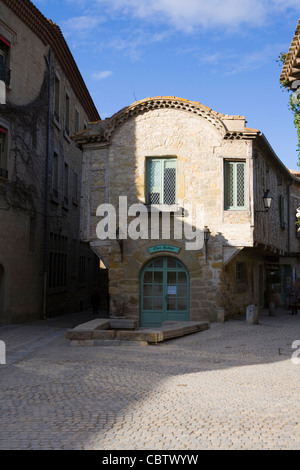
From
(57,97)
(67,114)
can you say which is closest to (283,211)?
(67,114)

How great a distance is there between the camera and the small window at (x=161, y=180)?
1612 cm

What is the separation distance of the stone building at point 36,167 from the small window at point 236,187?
261 inches

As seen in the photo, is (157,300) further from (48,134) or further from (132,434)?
(132,434)

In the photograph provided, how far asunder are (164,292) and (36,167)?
21.4ft

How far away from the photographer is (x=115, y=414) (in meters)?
5.91

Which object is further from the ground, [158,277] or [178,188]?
[178,188]

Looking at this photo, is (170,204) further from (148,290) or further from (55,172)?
(55,172)

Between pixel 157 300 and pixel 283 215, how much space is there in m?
9.98

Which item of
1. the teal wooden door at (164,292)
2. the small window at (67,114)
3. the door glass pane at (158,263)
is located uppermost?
the small window at (67,114)

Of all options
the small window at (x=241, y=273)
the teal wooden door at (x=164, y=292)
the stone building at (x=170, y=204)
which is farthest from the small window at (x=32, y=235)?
the small window at (x=241, y=273)

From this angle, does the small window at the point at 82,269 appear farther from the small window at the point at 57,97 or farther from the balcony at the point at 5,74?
the balcony at the point at 5,74

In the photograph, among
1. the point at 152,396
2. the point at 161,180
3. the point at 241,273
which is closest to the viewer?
the point at 152,396

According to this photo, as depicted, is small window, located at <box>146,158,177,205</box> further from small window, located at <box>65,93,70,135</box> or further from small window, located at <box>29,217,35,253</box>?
small window, located at <box>65,93,70,135</box>

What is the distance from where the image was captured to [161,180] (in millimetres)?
16219
